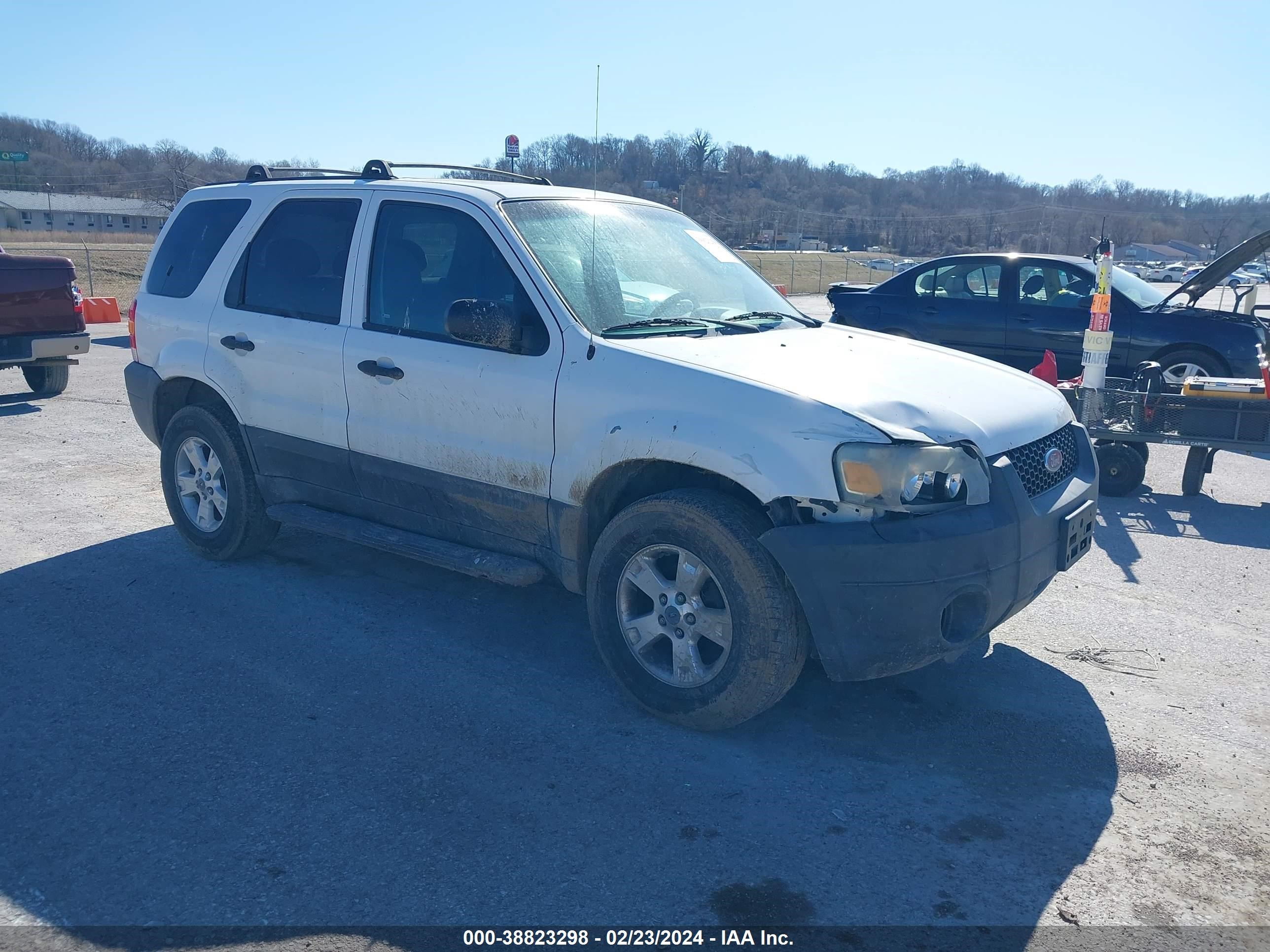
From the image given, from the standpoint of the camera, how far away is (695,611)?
3.91 m

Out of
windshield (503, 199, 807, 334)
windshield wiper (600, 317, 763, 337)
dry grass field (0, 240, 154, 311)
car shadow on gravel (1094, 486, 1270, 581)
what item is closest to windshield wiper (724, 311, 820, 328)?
windshield (503, 199, 807, 334)

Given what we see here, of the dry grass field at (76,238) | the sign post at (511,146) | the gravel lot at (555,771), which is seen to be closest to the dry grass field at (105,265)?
the dry grass field at (76,238)

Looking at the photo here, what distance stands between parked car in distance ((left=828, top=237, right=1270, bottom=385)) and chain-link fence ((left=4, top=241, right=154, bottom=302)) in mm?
21407

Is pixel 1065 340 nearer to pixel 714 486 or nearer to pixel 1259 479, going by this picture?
pixel 1259 479

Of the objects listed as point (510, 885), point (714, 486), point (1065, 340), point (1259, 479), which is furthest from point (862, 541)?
point (1065, 340)

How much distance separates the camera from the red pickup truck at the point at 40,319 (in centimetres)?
1094

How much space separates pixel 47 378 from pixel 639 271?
9.73m

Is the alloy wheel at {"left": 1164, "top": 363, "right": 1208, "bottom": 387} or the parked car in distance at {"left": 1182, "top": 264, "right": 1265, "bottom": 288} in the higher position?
the parked car in distance at {"left": 1182, "top": 264, "right": 1265, "bottom": 288}

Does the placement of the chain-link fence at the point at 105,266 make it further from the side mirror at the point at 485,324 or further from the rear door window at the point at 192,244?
the side mirror at the point at 485,324

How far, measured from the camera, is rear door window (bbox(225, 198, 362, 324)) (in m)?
5.13

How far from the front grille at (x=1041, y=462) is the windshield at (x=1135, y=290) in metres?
7.06

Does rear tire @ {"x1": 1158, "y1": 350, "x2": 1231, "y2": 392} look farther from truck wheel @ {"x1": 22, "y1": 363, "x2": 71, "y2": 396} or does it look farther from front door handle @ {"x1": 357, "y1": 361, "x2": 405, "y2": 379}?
truck wheel @ {"x1": 22, "y1": 363, "x2": 71, "y2": 396}

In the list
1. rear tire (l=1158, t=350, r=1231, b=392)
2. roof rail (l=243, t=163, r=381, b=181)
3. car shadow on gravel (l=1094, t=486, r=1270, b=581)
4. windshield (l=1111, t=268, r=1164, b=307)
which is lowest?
car shadow on gravel (l=1094, t=486, r=1270, b=581)

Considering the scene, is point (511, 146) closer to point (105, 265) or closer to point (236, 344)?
point (236, 344)
